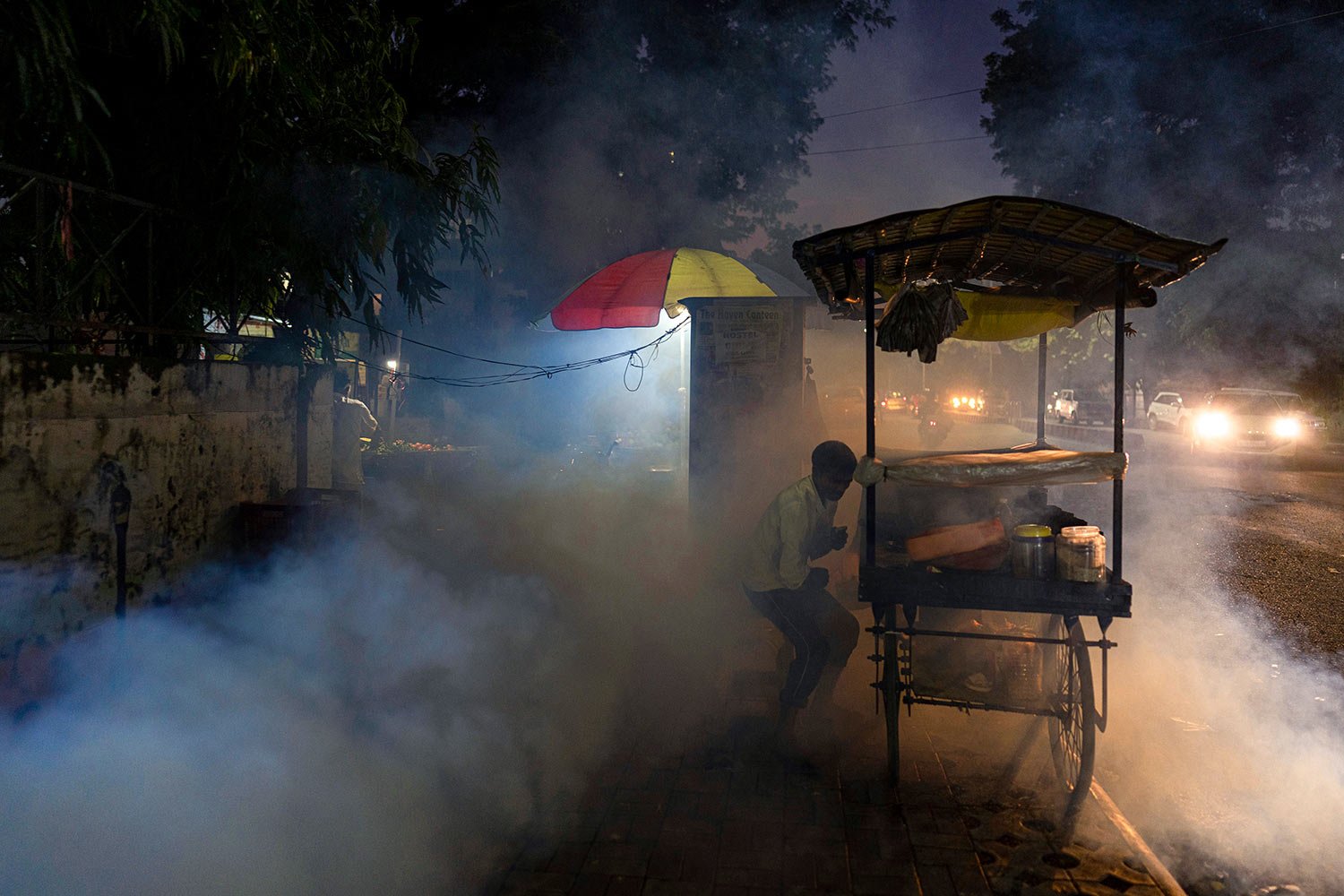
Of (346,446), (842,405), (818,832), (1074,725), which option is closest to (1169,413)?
(842,405)

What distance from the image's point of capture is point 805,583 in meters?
4.75

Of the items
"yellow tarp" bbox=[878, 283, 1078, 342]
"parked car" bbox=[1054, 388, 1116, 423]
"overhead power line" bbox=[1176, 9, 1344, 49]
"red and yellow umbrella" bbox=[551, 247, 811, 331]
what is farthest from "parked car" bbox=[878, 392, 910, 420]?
"yellow tarp" bbox=[878, 283, 1078, 342]

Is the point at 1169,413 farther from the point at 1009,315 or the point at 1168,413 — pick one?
the point at 1009,315

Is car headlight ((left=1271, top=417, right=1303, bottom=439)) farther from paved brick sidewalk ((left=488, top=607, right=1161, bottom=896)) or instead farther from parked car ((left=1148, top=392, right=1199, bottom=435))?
paved brick sidewalk ((left=488, top=607, right=1161, bottom=896))

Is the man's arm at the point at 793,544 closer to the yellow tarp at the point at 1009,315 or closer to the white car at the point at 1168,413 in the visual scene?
the yellow tarp at the point at 1009,315

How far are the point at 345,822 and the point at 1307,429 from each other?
2578cm

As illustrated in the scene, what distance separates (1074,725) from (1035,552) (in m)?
0.93

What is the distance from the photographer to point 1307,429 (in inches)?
866

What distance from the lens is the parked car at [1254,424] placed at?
834 inches

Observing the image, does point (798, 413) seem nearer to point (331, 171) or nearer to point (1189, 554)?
point (331, 171)

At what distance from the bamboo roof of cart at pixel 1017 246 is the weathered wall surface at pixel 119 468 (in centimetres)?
383

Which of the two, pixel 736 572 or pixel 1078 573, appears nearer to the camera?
pixel 1078 573

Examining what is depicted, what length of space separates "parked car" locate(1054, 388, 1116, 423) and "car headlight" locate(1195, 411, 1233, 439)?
12.1 m

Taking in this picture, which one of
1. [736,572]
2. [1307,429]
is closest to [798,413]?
[736,572]
